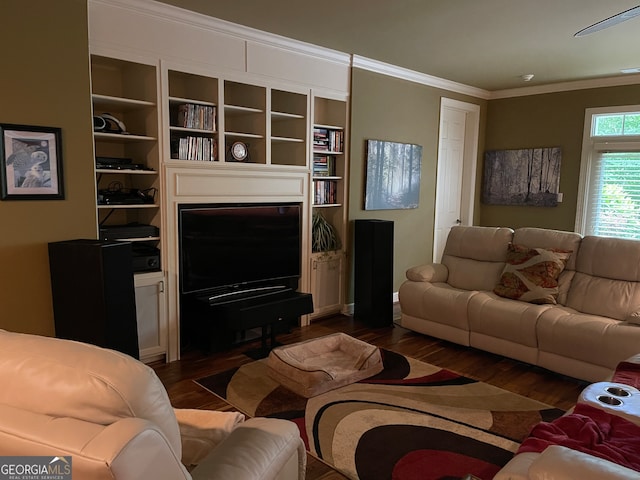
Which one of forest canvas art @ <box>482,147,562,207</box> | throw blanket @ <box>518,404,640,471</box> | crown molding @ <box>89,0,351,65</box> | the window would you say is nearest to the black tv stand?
crown molding @ <box>89,0,351,65</box>

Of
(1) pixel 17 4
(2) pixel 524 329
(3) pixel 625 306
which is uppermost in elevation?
(1) pixel 17 4

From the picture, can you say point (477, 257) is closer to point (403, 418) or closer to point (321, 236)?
point (321, 236)

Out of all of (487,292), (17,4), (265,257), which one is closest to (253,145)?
(265,257)

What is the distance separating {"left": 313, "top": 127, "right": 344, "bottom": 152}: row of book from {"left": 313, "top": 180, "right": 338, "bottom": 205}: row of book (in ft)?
1.11

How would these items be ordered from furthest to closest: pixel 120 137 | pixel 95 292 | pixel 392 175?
pixel 392 175
pixel 120 137
pixel 95 292

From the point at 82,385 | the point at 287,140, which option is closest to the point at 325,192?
the point at 287,140

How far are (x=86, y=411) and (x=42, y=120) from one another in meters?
2.51

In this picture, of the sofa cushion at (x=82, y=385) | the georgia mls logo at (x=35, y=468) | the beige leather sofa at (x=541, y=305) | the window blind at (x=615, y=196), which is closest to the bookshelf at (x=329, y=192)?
the beige leather sofa at (x=541, y=305)

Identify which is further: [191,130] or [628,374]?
[191,130]

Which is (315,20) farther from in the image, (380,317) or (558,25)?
A: (380,317)

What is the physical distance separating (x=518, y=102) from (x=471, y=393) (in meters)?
4.42

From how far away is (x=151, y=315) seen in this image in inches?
142

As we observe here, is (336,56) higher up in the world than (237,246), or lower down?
higher up

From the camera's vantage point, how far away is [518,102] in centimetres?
626
